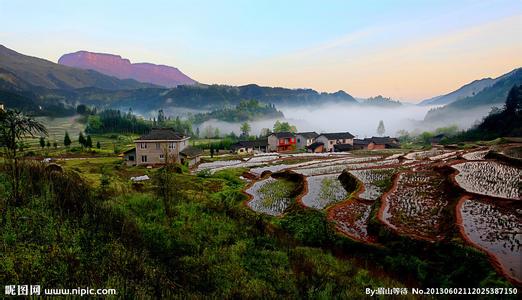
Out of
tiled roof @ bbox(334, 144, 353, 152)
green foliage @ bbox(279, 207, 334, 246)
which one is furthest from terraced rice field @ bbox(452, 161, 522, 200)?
tiled roof @ bbox(334, 144, 353, 152)

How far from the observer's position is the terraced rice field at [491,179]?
52.7ft

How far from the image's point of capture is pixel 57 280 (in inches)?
245

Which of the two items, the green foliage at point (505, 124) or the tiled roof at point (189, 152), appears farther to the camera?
the green foliage at point (505, 124)

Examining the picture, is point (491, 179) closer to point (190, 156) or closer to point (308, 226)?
point (308, 226)

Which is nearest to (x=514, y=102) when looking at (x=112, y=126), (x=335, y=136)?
(x=335, y=136)

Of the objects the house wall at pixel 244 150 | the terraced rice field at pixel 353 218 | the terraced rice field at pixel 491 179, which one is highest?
the terraced rice field at pixel 491 179

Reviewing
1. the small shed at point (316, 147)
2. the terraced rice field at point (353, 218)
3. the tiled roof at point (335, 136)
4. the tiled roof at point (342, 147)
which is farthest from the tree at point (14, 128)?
the tiled roof at point (335, 136)

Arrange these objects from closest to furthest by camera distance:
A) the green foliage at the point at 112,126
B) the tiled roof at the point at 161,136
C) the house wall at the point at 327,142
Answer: the tiled roof at the point at 161,136 → the house wall at the point at 327,142 → the green foliage at the point at 112,126

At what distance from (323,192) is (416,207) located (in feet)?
24.6

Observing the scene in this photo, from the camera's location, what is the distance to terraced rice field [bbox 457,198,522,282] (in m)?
8.74

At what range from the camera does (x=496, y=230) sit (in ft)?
36.1

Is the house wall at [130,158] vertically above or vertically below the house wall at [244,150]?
above

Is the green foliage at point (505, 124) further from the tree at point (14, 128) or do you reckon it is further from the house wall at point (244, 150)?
the tree at point (14, 128)

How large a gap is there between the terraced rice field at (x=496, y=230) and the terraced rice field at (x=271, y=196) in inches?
362
